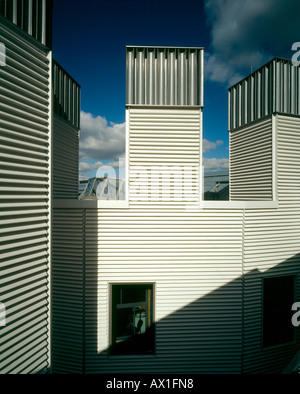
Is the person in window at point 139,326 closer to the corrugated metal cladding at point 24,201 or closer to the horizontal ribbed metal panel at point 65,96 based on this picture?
the corrugated metal cladding at point 24,201

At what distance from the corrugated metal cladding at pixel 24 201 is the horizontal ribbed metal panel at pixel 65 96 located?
9.58ft

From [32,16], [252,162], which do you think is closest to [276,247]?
[252,162]

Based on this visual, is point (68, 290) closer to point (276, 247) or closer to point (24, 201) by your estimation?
point (24, 201)

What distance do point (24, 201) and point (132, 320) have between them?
13.5 feet

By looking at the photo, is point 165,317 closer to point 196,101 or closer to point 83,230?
point 83,230

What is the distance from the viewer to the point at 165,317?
16.6 ft

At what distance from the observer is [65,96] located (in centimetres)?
663

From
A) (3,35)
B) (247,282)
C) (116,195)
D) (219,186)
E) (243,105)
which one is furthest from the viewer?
(219,186)

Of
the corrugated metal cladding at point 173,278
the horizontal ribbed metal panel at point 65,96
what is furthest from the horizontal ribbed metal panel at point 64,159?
the corrugated metal cladding at point 173,278

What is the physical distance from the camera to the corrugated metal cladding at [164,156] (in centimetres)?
512

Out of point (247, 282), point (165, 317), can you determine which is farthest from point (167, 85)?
point (165, 317)

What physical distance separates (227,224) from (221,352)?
3.11 meters

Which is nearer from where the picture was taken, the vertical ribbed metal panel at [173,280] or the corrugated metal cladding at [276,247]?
the vertical ribbed metal panel at [173,280]

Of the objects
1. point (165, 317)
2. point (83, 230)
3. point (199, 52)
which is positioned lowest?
point (165, 317)
